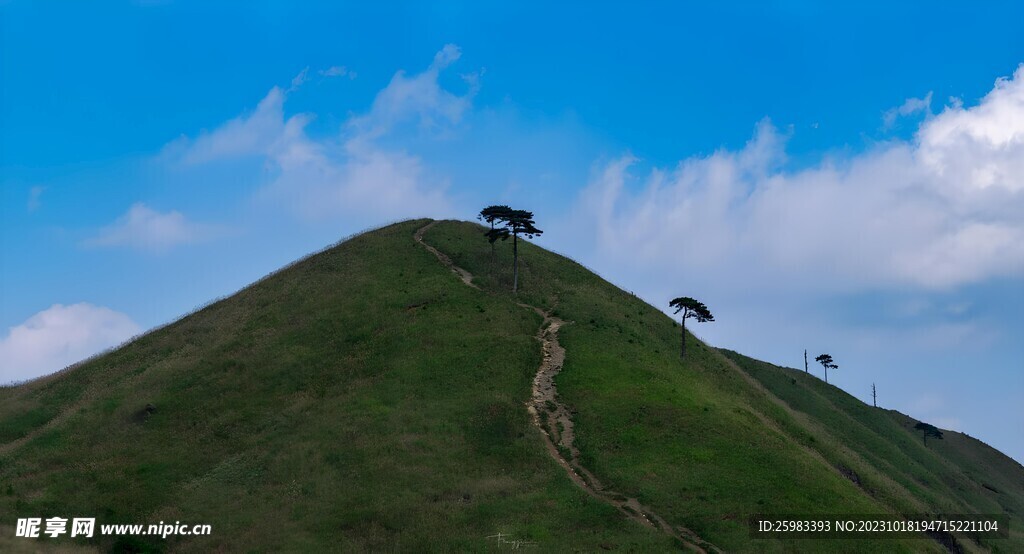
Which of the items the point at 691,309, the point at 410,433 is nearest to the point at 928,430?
the point at 691,309

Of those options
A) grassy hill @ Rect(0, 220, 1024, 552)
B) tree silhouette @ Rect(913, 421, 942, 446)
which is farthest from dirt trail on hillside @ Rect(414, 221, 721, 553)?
tree silhouette @ Rect(913, 421, 942, 446)

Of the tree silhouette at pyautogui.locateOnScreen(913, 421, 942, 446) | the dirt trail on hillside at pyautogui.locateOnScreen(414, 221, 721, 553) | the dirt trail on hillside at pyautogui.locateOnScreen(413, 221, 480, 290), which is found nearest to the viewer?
the dirt trail on hillside at pyautogui.locateOnScreen(414, 221, 721, 553)

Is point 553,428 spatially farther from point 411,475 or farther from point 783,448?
point 783,448

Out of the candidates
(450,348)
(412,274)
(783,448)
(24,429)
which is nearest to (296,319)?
(412,274)

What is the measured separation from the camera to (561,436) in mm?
55500

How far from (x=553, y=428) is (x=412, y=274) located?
38.1 metres

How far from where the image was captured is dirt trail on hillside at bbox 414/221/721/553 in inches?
1679

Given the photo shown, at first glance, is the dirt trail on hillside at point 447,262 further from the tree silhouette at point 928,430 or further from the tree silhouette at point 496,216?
the tree silhouette at point 928,430

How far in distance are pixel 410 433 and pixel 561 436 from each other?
12.4 m

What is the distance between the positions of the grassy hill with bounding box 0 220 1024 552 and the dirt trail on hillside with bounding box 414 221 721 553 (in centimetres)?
74

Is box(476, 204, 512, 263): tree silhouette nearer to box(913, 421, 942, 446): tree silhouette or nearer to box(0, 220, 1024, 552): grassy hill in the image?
box(0, 220, 1024, 552): grassy hill

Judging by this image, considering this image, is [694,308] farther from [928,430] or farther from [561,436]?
[928,430]

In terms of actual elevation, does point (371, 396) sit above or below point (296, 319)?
below

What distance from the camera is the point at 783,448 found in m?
54.8
